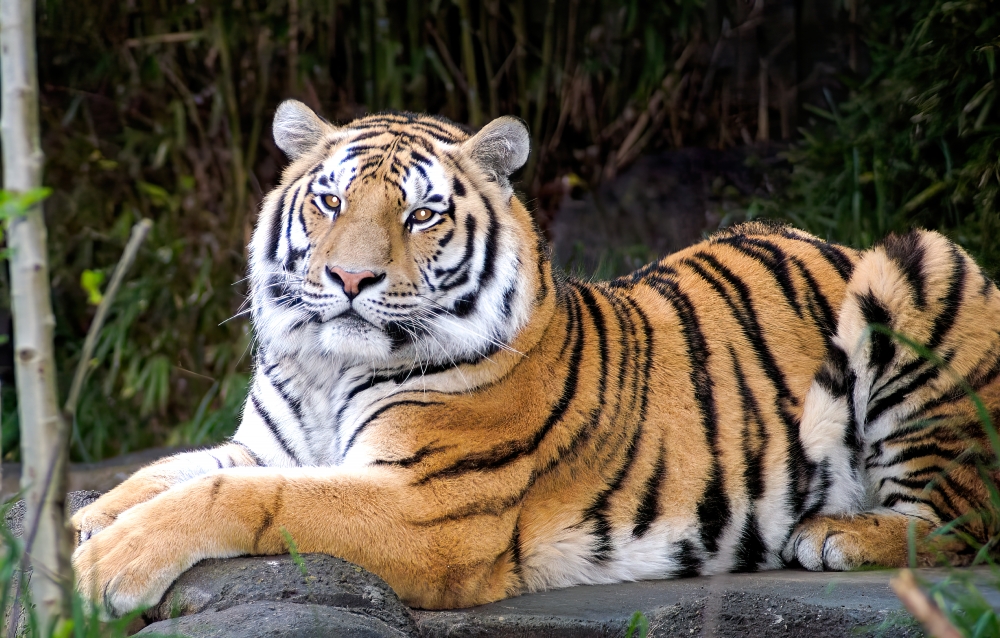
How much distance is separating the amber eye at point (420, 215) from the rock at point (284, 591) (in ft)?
3.11

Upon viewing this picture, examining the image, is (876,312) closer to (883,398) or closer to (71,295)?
(883,398)

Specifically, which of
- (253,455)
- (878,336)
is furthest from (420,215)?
(878,336)

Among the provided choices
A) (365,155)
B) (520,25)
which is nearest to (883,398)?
(365,155)

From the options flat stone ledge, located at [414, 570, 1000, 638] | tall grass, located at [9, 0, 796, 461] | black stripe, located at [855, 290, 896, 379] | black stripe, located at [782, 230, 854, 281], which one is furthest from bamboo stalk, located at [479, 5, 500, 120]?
flat stone ledge, located at [414, 570, 1000, 638]

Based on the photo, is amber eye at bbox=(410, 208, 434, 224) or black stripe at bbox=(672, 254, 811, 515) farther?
black stripe at bbox=(672, 254, 811, 515)

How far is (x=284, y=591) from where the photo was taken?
2.43 meters

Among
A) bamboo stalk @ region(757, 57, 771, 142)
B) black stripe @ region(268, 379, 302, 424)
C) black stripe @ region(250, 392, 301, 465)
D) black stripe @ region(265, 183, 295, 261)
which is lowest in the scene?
black stripe @ region(250, 392, 301, 465)

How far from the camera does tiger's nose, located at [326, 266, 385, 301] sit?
2787mm

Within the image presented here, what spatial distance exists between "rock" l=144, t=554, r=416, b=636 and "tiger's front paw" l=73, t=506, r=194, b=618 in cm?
5

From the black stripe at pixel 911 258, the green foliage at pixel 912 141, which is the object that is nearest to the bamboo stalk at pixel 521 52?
the green foliage at pixel 912 141

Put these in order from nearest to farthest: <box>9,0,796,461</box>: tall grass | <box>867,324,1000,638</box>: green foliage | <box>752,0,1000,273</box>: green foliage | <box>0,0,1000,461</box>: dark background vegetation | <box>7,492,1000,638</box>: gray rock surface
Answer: <box>867,324,1000,638</box>: green foliage < <box>7,492,1000,638</box>: gray rock surface < <box>752,0,1000,273</box>: green foliage < <box>0,0,1000,461</box>: dark background vegetation < <box>9,0,796,461</box>: tall grass

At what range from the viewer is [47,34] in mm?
6543

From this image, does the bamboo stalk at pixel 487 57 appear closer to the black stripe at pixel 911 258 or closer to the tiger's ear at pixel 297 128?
the tiger's ear at pixel 297 128

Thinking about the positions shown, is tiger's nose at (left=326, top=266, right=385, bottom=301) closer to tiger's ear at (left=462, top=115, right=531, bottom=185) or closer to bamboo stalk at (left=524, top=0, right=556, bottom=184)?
tiger's ear at (left=462, top=115, right=531, bottom=185)
